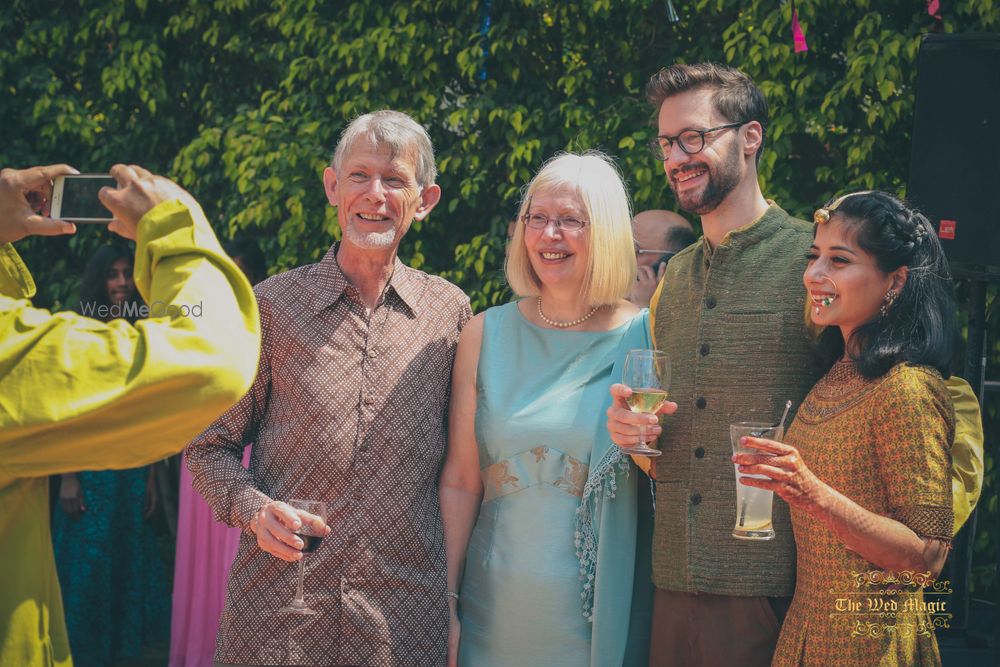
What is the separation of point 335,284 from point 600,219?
2.75 feet

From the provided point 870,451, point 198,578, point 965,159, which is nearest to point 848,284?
point 870,451

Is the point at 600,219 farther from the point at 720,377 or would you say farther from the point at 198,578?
the point at 198,578

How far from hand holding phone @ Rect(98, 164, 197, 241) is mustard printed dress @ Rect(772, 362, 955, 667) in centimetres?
173

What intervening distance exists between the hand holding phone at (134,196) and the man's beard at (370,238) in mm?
1408

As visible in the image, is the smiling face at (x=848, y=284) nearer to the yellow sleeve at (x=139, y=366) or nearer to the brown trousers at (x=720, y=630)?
the brown trousers at (x=720, y=630)

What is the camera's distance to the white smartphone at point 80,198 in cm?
206

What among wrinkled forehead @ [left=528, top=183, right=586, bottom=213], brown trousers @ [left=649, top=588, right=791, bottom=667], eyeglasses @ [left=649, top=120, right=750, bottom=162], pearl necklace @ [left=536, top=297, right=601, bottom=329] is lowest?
brown trousers @ [left=649, top=588, right=791, bottom=667]

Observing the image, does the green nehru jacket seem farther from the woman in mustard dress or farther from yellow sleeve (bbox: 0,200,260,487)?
yellow sleeve (bbox: 0,200,260,487)

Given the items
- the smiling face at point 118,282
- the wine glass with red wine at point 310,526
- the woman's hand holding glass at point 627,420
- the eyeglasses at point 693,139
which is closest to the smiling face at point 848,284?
the woman's hand holding glass at point 627,420

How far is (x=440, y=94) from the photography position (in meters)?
6.88

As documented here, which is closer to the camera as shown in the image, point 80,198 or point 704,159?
point 80,198

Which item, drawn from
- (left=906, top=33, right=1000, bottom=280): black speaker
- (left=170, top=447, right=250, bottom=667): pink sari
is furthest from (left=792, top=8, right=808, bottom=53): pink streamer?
(left=170, top=447, right=250, bottom=667): pink sari

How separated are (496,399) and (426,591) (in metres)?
0.60

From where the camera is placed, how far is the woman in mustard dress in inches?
102
